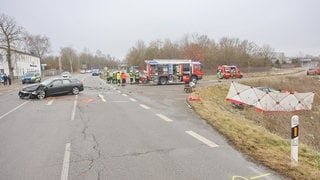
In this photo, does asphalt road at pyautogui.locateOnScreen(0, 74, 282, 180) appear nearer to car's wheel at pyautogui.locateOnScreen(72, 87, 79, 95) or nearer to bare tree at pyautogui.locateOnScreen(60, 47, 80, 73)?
car's wheel at pyautogui.locateOnScreen(72, 87, 79, 95)

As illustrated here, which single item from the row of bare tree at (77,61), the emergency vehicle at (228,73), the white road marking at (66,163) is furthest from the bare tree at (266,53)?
the white road marking at (66,163)

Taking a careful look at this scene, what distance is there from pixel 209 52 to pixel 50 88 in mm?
57499

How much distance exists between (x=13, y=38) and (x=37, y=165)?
62.8m

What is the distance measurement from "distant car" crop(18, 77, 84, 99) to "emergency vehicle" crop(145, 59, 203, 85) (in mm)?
12963

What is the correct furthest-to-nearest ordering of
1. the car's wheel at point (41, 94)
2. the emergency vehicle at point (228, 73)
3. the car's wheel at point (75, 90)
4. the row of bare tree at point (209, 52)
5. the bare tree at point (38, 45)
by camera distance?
1. the bare tree at point (38, 45)
2. the row of bare tree at point (209, 52)
3. the emergency vehicle at point (228, 73)
4. the car's wheel at point (75, 90)
5. the car's wheel at point (41, 94)

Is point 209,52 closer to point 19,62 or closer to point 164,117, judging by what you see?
point 19,62

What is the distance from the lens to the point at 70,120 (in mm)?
13203

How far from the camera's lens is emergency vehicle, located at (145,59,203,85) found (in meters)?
38.6

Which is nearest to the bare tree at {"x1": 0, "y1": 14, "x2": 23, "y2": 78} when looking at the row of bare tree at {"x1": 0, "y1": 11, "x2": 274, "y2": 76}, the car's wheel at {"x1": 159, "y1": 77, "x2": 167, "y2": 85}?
the row of bare tree at {"x1": 0, "y1": 11, "x2": 274, "y2": 76}

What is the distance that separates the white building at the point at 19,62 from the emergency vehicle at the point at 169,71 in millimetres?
45492

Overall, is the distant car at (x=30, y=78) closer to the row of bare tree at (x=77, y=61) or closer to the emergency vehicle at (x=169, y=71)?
the emergency vehicle at (x=169, y=71)

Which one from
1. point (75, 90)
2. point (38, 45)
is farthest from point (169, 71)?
point (38, 45)

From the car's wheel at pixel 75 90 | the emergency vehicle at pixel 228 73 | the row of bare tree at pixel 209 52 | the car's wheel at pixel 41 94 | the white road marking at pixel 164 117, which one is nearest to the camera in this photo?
the white road marking at pixel 164 117

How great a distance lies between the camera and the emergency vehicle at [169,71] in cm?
3862
